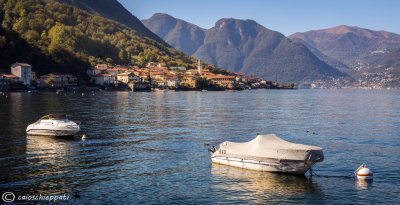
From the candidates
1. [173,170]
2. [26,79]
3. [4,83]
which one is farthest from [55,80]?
[173,170]

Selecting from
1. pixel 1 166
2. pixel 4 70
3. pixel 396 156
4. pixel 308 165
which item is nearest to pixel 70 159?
pixel 1 166

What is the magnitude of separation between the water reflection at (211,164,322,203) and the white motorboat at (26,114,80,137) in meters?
21.7

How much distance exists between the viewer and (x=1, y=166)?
1217 inches

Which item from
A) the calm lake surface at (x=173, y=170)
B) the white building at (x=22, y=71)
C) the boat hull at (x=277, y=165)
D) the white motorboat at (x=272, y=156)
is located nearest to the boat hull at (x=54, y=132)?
the calm lake surface at (x=173, y=170)

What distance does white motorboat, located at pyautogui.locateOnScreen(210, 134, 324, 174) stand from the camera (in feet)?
94.2

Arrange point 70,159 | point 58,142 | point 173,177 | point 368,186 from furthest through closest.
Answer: point 58,142, point 70,159, point 173,177, point 368,186

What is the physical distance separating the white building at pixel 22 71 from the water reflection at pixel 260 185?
16680 cm

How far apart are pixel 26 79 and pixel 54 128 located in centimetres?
14954

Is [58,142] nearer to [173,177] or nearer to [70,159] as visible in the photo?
[70,159]

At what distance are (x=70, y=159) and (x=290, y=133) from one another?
30768 millimetres

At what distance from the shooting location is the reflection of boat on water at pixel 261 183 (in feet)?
84.2

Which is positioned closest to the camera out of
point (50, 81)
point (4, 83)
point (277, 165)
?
point (277, 165)

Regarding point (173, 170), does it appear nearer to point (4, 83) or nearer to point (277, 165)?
point (277, 165)

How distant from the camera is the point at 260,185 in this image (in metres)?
27.1
